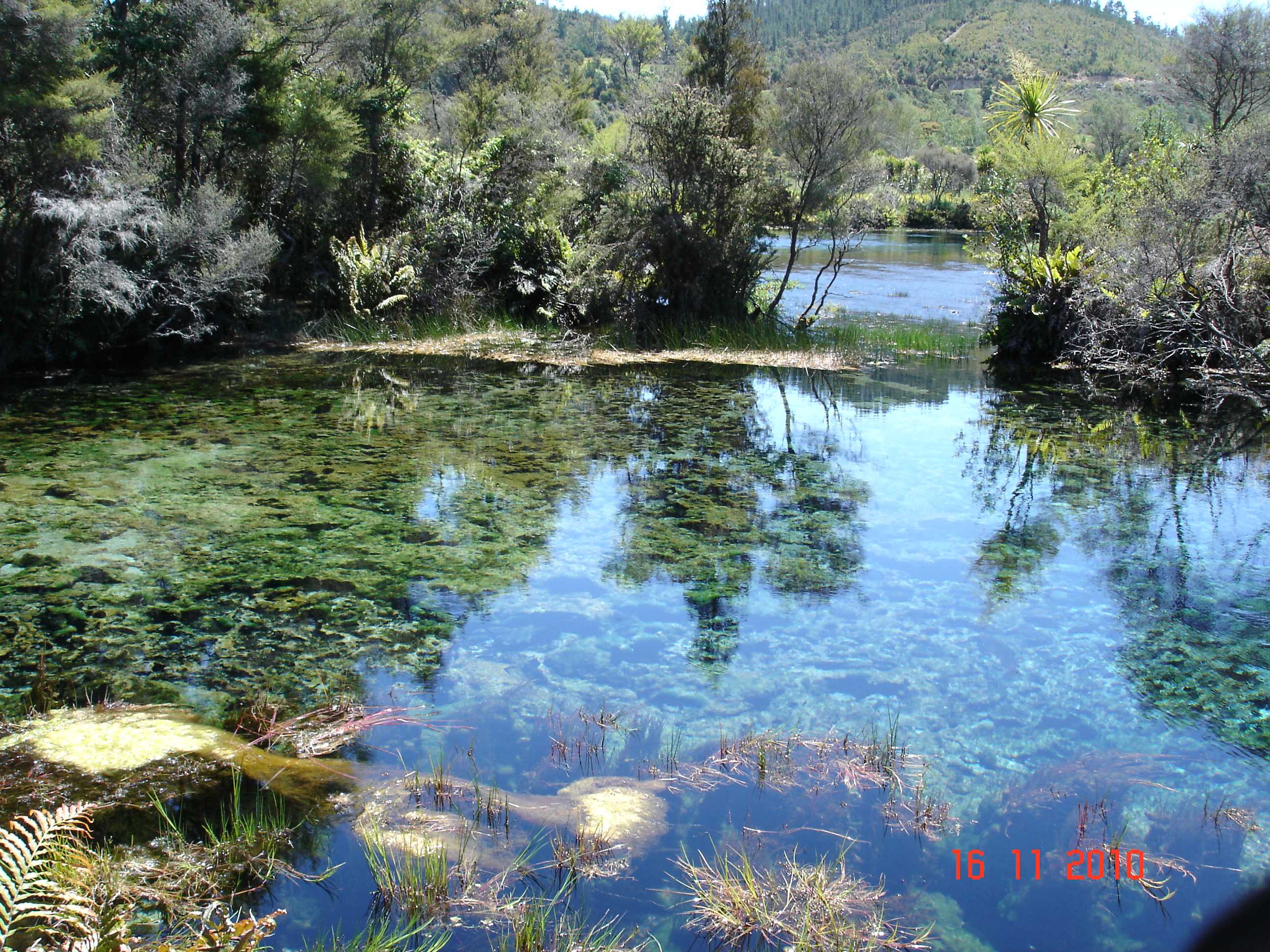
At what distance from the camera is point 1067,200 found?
18.2m

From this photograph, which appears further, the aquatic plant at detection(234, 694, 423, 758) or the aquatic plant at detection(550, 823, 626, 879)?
the aquatic plant at detection(234, 694, 423, 758)

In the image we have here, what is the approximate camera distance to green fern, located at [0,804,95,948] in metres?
2.35

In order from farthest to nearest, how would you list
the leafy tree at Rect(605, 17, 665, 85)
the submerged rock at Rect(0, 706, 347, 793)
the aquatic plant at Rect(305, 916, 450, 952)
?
the leafy tree at Rect(605, 17, 665, 85) → the submerged rock at Rect(0, 706, 347, 793) → the aquatic plant at Rect(305, 916, 450, 952)

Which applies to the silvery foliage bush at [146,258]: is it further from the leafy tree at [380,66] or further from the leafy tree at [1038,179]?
the leafy tree at [1038,179]

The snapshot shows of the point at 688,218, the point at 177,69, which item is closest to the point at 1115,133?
the point at 688,218

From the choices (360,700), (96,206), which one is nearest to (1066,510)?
(360,700)

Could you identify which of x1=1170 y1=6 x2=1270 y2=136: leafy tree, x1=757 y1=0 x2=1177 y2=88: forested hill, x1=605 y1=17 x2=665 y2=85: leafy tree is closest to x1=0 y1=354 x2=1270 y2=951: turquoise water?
x1=1170 y1=6 x2=1270 y2=136: leafy tree

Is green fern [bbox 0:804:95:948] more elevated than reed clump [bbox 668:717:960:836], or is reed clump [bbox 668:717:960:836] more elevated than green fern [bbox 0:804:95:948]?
green fern [bbox 0:804:95:948]

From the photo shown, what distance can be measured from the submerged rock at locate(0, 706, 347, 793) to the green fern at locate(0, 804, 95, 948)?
0.73 metres

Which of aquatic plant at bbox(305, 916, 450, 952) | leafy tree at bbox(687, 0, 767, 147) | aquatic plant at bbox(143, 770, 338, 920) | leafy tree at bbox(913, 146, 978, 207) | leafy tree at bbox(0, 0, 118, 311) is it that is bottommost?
aquatic plant at bbox(305, 916, 450, 952)

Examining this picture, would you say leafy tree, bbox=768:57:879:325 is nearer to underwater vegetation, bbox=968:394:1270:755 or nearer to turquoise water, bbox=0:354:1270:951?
underwater vegetation, bbox=968:394:1270:755

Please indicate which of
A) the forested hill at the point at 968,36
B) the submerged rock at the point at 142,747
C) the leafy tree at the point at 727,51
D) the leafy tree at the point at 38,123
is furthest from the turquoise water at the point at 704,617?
the forested hill at the point at 968,36
